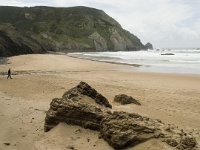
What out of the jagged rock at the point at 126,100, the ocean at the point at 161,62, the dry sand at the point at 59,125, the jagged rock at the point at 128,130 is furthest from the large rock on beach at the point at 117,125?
the ocean at the point at 161,62

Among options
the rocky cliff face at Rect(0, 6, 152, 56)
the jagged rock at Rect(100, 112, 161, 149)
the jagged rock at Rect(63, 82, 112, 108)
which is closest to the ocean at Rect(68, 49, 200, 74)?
the jagged rock at Rect(63, 82, 112, 108)

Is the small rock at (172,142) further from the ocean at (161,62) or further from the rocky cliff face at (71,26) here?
the rocky cliff face at (71,26)

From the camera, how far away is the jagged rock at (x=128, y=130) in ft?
26.5

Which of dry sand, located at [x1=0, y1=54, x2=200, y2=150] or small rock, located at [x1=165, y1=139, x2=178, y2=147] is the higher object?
small rock, located at [x1=165, y1=139, x2=178, y2=147]

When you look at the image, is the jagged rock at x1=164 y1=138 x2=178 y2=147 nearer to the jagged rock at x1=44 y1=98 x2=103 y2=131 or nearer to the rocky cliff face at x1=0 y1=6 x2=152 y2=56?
the jagged rock at x1=44 y1=98 x2=103 y2=131

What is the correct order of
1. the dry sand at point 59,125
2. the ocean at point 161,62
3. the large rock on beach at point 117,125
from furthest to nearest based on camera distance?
the ocean at point 161,62 < the dry sand at point 59,125 < the large rock on beach at point 117,125

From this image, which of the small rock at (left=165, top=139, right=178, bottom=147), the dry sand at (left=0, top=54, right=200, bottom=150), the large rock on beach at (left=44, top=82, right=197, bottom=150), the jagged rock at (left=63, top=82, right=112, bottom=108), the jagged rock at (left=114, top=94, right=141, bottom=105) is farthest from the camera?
the jagged rock at (left=114, top=94, right=141, bottom=105)

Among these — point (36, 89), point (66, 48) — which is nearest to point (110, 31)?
point (66, 48)

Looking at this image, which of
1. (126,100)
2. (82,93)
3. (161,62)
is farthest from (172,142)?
(161,62)

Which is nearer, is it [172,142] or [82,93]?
[172,142]

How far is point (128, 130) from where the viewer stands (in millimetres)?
8148

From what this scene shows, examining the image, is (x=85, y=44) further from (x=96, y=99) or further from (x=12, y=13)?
(x=96, y=99)

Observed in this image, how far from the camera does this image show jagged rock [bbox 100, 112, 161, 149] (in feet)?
26.5

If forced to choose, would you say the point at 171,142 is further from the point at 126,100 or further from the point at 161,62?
the point at 161,62
